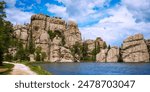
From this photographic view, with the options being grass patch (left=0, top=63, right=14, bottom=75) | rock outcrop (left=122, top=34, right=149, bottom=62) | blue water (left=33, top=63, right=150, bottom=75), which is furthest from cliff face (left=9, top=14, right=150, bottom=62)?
grass patch (left=0, top=63, right=14, bottom=75)

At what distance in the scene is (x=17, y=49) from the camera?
5144 cm

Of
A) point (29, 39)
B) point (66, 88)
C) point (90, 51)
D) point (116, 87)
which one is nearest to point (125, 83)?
point (116, 87)

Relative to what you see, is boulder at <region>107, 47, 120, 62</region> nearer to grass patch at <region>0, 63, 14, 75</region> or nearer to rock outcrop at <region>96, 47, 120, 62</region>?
rock outcrop at <region>96, 47, 120, 62</region>

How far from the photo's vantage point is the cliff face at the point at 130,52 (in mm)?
60562

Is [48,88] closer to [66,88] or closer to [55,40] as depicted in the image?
[66,88]

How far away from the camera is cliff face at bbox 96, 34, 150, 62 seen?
60.6 meters

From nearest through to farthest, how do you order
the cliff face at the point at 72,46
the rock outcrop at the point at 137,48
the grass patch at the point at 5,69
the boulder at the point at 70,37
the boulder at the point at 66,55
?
1. the grass patch at the point at 5,69
2. the cliff face at the point at 72,46
3. the rock outcrop at the point at 137,48
4. the boulder at the point at 70,37
5. the boulder at the point at 66,55

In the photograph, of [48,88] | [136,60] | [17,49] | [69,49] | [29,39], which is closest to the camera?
[48,88]

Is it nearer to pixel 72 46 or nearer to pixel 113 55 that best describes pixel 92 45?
pixel 72 46

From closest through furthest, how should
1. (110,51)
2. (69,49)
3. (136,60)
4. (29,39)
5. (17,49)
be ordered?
(17,49) < (29,39) < (136,60) < (110,51) < (69,49)

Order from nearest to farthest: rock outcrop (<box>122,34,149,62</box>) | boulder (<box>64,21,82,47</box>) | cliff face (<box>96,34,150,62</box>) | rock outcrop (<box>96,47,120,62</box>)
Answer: rock outcrop (<box>122,34,149,62</box>) → cliff face (<box>96,34,150,62</box>) → rock outcrop (<box>96,47,120,62</box>) → boulder (<box>64,21,82,47</box>)

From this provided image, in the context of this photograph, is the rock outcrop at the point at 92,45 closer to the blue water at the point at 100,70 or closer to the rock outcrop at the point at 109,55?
the rock outcrop at the point at 109,55

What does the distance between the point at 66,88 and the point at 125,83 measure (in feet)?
7.01

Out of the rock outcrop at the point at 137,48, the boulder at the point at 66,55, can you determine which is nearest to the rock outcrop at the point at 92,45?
the boulder at the point at 66,55
